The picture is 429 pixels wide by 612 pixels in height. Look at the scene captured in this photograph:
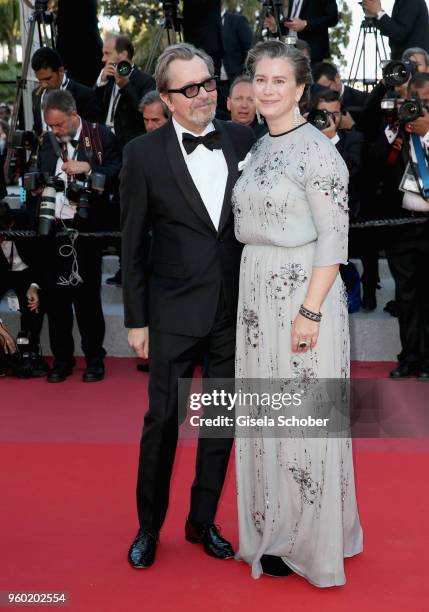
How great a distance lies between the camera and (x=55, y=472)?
4.11 m

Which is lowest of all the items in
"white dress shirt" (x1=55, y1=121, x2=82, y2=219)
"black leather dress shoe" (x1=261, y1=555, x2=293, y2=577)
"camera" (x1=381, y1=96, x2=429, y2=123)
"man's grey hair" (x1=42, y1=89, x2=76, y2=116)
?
"black leather dress shoe" (x1=261, y1=555, x2=293, y2=577)

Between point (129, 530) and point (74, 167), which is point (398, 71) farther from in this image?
point (129, 530)

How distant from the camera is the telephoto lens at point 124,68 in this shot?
6.25m

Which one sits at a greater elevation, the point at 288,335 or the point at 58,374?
the point at 288,335

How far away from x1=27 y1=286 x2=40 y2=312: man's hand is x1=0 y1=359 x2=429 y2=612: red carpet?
1.01 meters

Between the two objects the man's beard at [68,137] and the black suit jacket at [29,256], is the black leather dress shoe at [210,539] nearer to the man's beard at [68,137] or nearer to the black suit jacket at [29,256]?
the black suit jacket at [29,256]

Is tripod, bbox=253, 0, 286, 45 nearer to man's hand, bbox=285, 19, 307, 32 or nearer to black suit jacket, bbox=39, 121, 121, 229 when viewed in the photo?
man's hand, bbox=285, 19, 307, 32

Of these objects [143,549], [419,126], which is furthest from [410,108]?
[143,549]

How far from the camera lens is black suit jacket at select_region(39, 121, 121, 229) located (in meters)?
5.73

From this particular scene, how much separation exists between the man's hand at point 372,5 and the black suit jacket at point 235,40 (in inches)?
58.1

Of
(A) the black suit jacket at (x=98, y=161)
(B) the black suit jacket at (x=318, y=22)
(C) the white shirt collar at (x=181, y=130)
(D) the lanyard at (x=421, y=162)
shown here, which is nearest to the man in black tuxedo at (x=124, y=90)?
(A) the black suit jacket at (x=98, y=161)

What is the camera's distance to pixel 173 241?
3.09m

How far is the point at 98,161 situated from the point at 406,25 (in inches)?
99.6

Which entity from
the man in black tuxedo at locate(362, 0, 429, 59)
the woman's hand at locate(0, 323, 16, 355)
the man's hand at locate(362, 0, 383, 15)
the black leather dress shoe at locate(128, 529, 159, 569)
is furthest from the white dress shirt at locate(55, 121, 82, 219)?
the black leather dress shoe at locate(128, 529, 159, 569)
